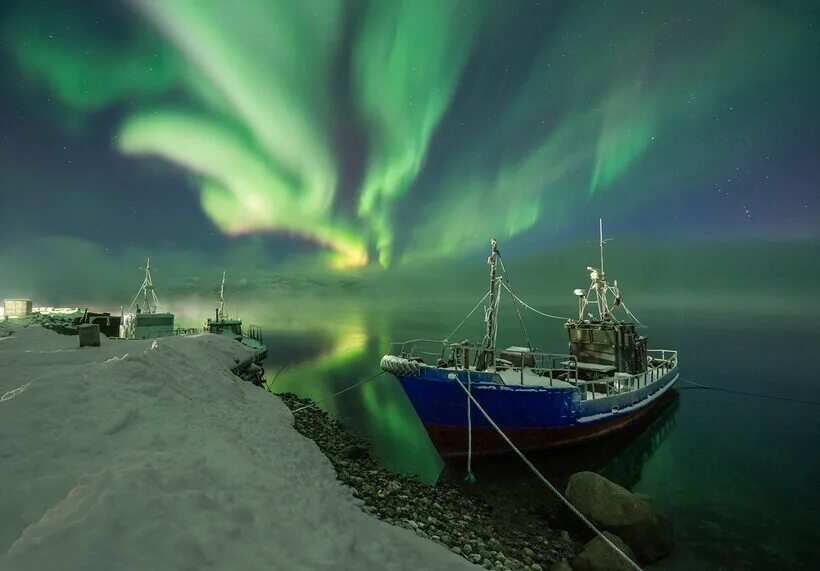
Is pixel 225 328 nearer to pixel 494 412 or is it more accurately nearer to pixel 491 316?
pixel 491 316

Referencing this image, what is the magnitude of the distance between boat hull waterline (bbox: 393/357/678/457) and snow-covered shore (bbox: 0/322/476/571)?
684 centimetres

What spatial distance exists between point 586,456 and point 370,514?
15.4 m

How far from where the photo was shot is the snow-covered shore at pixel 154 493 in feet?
15.9

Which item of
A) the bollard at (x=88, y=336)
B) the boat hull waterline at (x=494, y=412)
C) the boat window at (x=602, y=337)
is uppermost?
the boat window at (x=602, y=337)

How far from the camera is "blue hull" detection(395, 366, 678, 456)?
1733cm

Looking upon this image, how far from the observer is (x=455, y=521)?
11695 millimetres

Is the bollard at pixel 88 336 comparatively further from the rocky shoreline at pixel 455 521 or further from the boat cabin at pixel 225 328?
the boat cabin at pixel 225 328

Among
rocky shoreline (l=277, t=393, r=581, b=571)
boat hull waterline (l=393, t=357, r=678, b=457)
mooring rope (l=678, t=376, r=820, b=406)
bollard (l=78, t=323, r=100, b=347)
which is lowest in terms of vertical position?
mooring rope (l=678, t=376, r=820, b=406)

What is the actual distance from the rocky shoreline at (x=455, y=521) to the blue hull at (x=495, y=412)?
258 centimetres

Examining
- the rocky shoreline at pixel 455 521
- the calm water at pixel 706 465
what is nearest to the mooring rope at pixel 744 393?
the calm water at pixel 706 465

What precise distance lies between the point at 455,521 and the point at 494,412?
659 cm

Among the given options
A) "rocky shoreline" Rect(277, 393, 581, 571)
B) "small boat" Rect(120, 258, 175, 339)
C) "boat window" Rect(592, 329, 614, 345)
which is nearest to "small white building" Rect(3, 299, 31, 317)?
"small boat" Rect(120, 258, 175, 339)

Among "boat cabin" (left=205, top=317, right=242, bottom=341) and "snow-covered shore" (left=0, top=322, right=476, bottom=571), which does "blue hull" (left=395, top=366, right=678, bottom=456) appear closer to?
"snow-covered shore" (left=0, top=322, right=476, bottom=571)

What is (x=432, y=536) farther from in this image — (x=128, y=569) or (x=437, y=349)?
(x=437, y=349)
